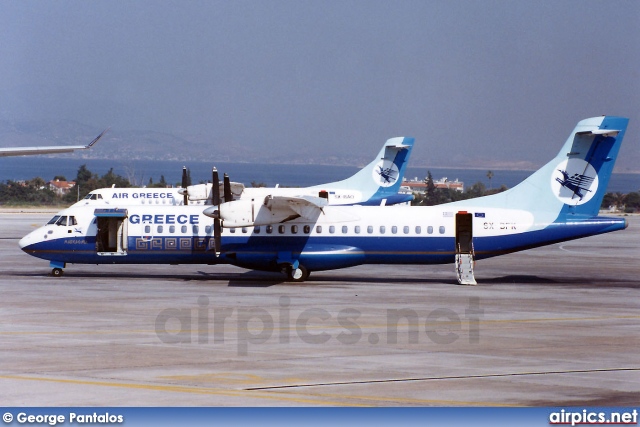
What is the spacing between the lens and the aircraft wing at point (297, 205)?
26.8m

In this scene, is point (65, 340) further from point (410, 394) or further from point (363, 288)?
point (363, 288)

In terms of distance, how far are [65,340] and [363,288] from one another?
12.0 meters

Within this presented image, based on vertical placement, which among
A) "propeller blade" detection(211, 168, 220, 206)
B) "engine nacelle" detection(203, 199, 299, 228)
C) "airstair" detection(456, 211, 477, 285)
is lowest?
"airstair" detection(456, 211, 477, 285)

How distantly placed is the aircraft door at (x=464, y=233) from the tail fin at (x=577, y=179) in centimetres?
151

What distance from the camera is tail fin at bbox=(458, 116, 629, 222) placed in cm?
2762

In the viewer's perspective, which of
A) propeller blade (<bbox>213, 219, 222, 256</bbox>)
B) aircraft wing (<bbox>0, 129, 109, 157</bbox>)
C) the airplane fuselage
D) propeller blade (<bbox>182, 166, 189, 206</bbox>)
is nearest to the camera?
propeller blade (<bbox>213, 219, 222, 256</bbox>)

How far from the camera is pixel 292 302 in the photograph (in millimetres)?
23219

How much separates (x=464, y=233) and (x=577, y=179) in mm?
4194

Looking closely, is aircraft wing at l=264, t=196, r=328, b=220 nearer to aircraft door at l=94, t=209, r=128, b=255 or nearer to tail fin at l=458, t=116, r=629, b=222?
aircraft door at l=94, t=209, r=128, b=255
